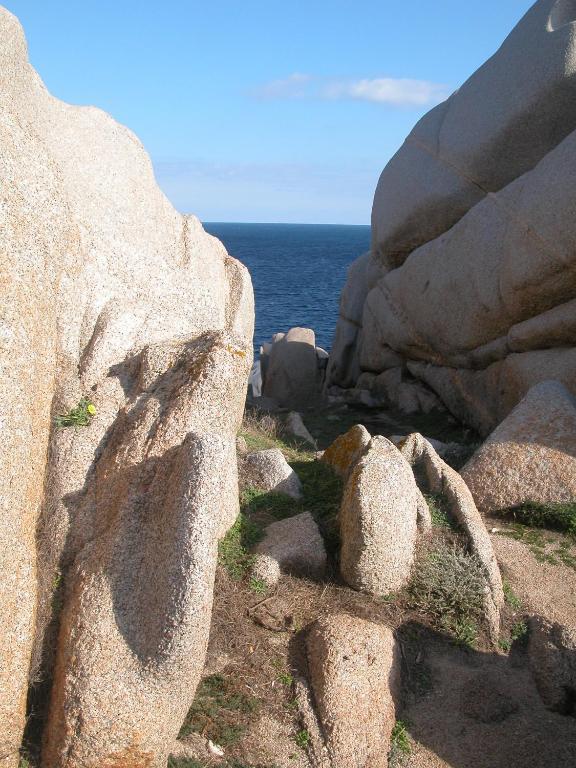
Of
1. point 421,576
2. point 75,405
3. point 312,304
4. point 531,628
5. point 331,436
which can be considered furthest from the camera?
point 312,304

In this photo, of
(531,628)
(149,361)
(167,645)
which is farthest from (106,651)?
(531,628)

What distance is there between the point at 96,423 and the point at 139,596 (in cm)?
191

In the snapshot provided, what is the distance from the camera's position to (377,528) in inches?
324

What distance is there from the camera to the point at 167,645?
6090 millimetres

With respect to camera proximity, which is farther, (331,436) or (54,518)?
(331,436)

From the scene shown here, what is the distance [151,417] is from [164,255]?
94.5 inches

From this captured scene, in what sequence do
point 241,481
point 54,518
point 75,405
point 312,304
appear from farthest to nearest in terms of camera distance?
point 312,304
point 241,481
point 75,405
point 54,518

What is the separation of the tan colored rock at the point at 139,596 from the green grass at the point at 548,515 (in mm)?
5591

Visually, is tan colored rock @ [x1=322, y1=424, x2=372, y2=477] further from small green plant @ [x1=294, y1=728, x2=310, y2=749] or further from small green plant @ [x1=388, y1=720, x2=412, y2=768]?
small green plant @ [x1=294, y1=728, x2=310, y2=749]

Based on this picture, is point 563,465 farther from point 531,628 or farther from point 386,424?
point 386,424

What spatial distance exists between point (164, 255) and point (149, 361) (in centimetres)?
166

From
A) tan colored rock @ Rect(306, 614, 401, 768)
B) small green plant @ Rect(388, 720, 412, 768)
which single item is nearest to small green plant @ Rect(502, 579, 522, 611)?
tan colored rock @ Rect(306, 614, 401, 768)

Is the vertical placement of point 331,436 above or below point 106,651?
below

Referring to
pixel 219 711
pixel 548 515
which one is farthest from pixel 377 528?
pixel 548 515
